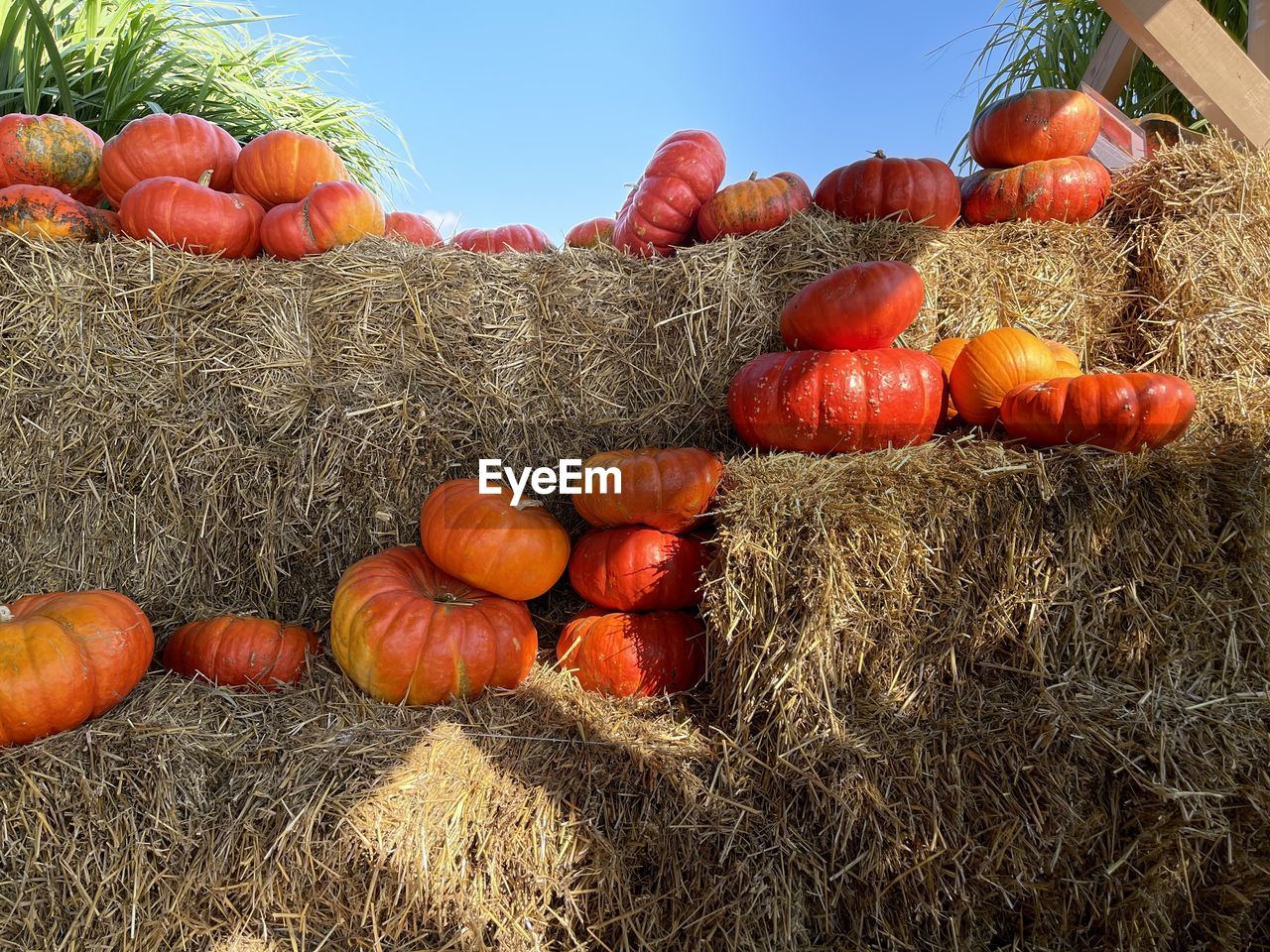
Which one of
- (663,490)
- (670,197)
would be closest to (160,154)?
(670,197)

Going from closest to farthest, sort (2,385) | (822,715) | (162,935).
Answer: (162,935) < (822,715) < (2,385)

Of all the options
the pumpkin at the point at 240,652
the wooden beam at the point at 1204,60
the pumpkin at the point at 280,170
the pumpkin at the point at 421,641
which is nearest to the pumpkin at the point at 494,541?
the pumpkin at the point at 421,641

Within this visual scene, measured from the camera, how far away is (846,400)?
7.61 ft

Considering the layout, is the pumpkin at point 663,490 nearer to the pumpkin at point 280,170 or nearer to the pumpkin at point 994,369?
the pumpkin at point 994,369

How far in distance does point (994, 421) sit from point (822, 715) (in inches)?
45.3

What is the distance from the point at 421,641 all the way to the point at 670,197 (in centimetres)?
199

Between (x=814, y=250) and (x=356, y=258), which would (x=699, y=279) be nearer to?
(x=814, y=250)

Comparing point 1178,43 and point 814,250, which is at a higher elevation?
point 1178,43

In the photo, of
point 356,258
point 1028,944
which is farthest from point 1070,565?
point 356,258

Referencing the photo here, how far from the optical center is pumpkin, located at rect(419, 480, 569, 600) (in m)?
2.31

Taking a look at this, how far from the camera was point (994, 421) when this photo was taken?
95.3 inches

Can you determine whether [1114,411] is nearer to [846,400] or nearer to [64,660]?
[846,400]

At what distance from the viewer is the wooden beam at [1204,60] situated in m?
2.90

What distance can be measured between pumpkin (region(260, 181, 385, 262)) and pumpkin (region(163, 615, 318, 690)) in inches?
54.7
